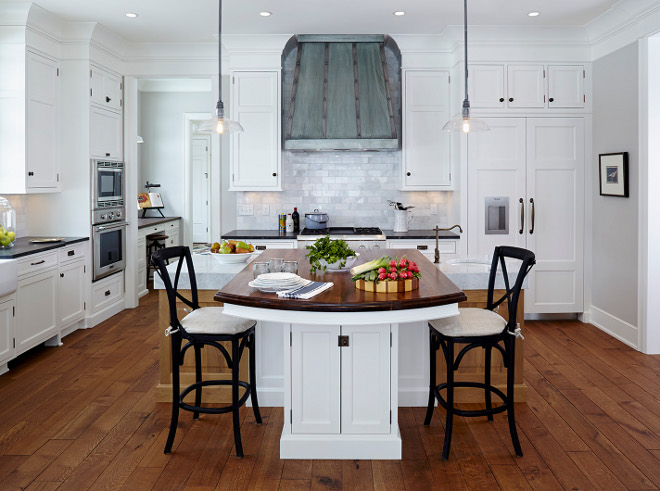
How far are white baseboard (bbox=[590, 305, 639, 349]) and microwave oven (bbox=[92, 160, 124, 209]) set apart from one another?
5.06 metres

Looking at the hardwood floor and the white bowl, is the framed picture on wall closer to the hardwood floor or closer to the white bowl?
the hardwood floor

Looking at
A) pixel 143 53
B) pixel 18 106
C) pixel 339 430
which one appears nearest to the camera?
pixel 339 430

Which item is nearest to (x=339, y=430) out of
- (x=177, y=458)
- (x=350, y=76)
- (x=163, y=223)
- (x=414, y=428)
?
(x=414, y=428)

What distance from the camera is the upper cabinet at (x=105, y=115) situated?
572 cm

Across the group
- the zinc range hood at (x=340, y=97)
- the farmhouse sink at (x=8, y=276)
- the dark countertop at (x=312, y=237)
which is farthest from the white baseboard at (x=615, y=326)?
the farmhouse sink at (x=8, y=276)

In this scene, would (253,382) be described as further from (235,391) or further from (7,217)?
(7,217)

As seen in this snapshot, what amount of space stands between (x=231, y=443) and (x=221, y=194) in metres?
3.87

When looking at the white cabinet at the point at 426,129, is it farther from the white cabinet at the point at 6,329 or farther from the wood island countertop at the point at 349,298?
the white cabinet at the point at 6,329

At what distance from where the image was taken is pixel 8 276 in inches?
161

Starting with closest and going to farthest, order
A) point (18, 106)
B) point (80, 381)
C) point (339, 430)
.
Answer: point (339, 430) → point (80, 381) → point (18, 106)

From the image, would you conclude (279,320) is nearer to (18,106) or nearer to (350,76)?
(18,106)

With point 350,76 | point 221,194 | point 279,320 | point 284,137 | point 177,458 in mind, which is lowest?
point 177,458

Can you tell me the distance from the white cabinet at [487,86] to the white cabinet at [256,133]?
6.51ft

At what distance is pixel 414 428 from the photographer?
11.0ft
